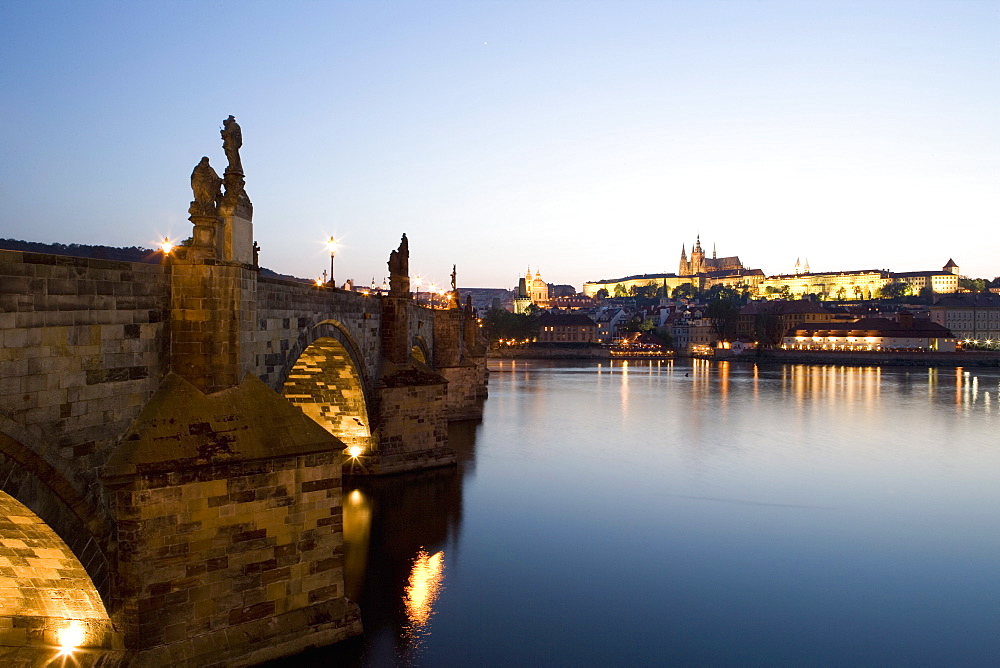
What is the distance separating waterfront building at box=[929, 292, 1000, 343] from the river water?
324 feet

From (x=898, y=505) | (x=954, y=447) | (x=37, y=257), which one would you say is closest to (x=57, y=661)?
(x=37, y=257)

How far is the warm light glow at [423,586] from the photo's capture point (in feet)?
43.4

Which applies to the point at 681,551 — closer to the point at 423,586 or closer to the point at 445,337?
the point at 423,586

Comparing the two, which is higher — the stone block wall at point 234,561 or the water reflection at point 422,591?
the stone block wall at point 234,561

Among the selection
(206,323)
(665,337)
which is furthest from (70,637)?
(665,337)

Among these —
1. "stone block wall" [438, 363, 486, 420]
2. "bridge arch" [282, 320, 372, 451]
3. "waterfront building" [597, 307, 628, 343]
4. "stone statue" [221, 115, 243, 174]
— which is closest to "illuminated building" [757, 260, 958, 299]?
"waterfront building" [597, 307, 628, 343]

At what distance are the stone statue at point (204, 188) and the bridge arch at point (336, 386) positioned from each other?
768 centimetres

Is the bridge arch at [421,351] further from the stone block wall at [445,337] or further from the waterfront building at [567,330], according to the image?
the waterfront building at [567,330]

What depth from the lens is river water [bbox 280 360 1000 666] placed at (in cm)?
1265

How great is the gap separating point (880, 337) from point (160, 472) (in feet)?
374

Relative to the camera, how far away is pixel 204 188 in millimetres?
10984

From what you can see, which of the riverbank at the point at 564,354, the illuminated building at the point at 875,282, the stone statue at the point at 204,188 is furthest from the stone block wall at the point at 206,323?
the illuminated building at the point at 875,282

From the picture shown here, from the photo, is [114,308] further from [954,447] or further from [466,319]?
[466,319]

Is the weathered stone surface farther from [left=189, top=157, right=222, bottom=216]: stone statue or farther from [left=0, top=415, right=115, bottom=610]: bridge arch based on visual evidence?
[left=189, top=157, right=222, bottom=216]: stone statue
